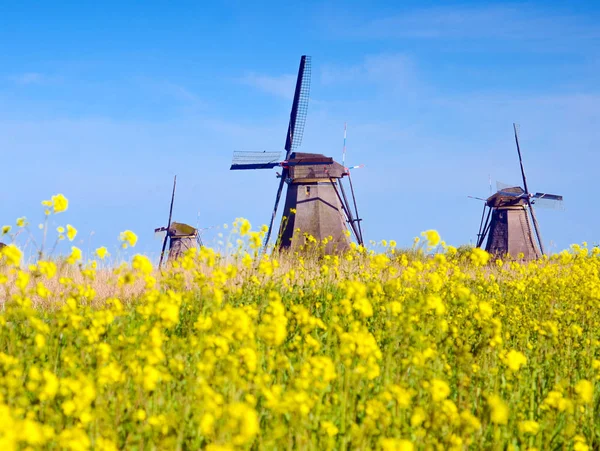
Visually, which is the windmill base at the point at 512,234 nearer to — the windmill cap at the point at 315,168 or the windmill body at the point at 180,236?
the windmill cap at the point at 315,168

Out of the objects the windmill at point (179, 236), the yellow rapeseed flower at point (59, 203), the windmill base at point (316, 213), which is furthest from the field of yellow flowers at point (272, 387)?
the windmill at point (179, 236)

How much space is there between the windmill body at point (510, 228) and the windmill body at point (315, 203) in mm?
12368

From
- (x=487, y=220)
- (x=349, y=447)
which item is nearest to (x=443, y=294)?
(x=349, y=447)

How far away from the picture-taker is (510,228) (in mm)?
36938

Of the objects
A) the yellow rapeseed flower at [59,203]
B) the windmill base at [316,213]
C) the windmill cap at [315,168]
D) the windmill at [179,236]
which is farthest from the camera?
the windmill at [179,236]

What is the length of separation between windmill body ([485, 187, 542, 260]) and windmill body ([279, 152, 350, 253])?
487 inches

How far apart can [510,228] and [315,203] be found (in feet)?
46.7

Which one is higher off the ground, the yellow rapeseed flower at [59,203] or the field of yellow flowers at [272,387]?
the yellow rapeseed flower at [59,203]

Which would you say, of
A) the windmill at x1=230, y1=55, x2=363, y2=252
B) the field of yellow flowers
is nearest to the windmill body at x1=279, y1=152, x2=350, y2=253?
the windmill at x1=230, y1=55, x2=363, y2=252

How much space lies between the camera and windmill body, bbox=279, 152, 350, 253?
2806cm

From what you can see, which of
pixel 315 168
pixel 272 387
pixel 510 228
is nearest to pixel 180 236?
pixel 315 168

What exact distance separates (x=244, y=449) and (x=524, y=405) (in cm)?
297

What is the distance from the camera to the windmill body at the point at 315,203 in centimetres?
2806

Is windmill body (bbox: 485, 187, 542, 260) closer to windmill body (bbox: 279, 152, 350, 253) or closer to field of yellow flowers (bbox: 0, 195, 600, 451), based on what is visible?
windmill body (bbox: 279, 152, 350, 253)
